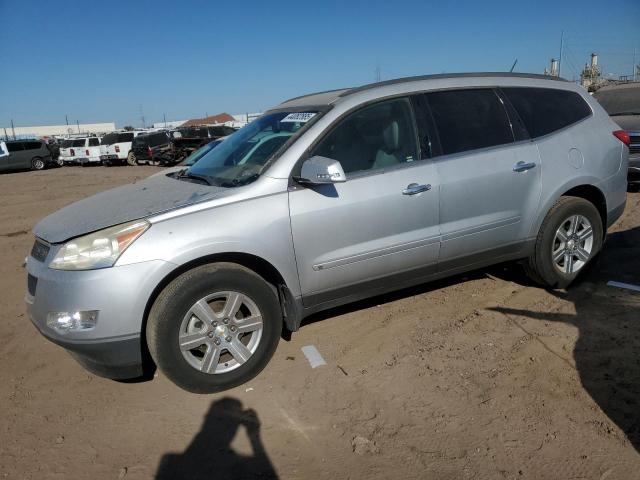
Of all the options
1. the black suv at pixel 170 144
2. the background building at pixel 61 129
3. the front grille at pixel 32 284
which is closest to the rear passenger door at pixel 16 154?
the black suv at pixel 170 144

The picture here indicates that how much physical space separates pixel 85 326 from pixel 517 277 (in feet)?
12.7

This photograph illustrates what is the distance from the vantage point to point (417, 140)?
370 centimetres

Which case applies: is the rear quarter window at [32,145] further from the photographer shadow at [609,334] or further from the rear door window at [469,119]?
the photographer shadow at [609,334]

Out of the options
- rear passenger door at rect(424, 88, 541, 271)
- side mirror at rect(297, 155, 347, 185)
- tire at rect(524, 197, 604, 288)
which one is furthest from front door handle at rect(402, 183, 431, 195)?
tire at rect(524, 197, 604, 288)

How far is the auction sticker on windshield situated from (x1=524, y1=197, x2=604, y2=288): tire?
2.18m

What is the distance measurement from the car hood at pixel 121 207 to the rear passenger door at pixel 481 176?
5.50ft

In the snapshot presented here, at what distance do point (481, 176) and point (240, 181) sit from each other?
1.82 m

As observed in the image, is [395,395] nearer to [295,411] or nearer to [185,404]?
[295,411]

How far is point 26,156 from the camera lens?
26672 millimetres

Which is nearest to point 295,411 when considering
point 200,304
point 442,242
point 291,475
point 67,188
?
point 291,475

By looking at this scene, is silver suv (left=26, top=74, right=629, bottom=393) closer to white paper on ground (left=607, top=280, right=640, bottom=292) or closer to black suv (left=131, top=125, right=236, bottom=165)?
white paper on ground (left=607, top=280, right=640, bottom=292)

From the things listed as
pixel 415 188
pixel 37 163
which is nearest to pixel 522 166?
pixel 415 188

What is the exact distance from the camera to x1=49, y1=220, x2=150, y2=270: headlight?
283 cm

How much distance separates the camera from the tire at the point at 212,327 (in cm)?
294
